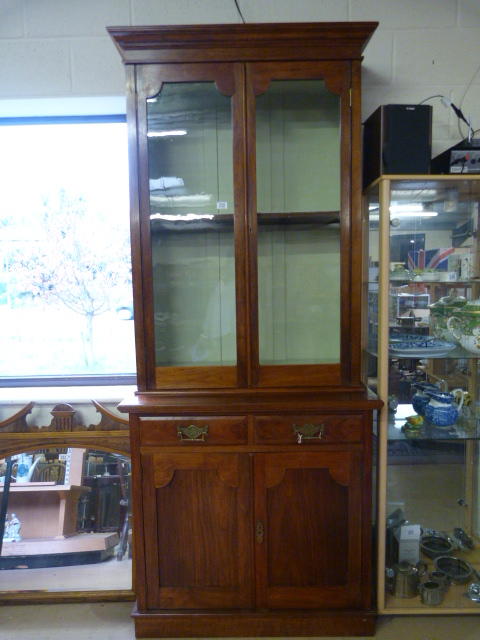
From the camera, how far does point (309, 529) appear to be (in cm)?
141

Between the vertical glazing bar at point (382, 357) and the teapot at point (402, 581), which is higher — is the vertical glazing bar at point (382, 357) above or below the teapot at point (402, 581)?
above

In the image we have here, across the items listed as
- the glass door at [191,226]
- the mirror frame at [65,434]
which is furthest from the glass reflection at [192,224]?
the mirror frame at [65,434]

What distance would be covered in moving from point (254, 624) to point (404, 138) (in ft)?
5.53

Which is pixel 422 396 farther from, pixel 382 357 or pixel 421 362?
pixel 382 357

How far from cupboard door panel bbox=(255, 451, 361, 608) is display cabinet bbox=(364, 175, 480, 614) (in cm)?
13

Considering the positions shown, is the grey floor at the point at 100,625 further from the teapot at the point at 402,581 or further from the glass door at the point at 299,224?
the glass door at the point at 299,224

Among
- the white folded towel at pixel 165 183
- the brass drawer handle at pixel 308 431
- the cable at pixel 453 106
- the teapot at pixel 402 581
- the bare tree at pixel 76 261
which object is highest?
the cable at pixel 453 106

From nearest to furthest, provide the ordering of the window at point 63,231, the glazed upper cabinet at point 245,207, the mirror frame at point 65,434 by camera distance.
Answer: the glazed upper cabinet at point 245,207 < the mirror frame at point 65,434 < the window at point 63,231

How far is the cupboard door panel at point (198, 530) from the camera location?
1.39m

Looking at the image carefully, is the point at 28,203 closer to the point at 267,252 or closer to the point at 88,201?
the point at 88,201

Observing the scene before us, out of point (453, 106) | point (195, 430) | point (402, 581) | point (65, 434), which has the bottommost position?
point (402, 581)

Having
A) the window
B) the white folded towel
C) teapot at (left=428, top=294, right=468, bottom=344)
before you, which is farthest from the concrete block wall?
teapot at (left=428, top=294, right=468, bottom=344)

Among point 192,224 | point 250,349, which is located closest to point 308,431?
point 250,349

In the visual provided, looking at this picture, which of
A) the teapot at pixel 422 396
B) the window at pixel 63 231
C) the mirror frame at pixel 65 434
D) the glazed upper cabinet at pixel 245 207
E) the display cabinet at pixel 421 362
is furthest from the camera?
the window at pixel 63 231
